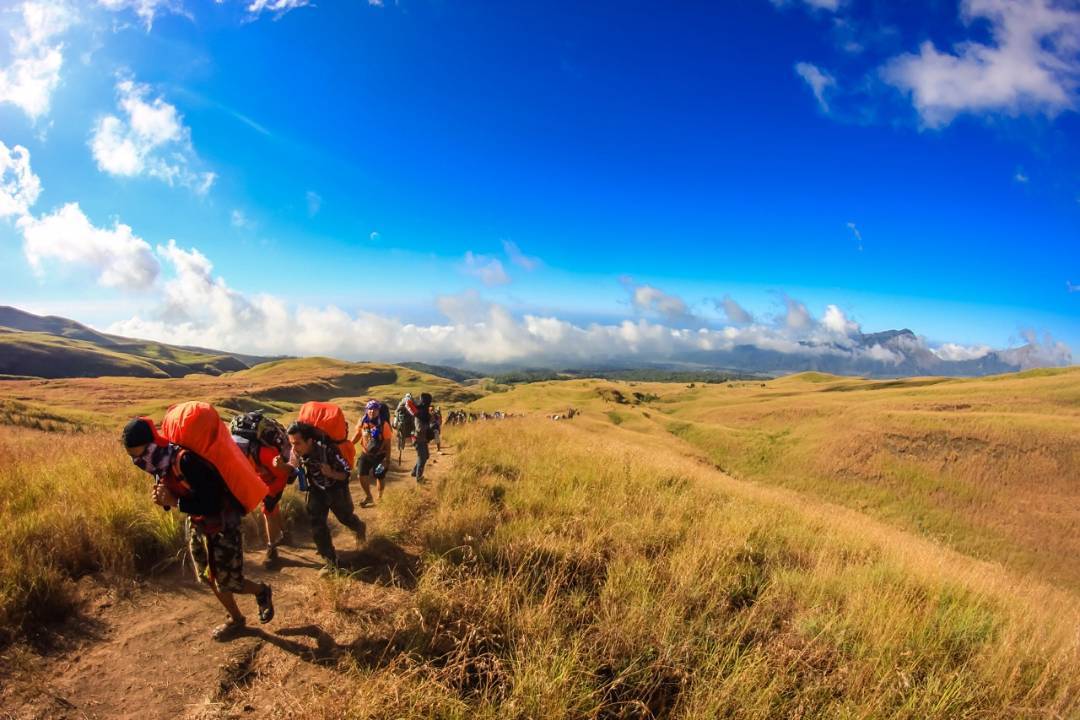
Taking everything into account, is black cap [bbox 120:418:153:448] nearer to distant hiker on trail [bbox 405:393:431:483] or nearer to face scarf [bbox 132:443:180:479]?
face scarf [bbox 132:443:180:479]

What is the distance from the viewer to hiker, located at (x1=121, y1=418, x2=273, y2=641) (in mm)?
4203

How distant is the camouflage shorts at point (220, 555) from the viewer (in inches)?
178

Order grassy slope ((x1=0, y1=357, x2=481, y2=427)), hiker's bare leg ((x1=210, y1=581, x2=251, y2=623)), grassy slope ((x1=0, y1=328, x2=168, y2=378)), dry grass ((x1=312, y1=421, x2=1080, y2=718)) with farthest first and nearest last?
grassy slope ((x1=0, y1=328, x2=168, y2=378))
grassy slope ((x1=0, y1=357, x2=481, y2=427))
hiker's bare leg ((x1=210, y1=581, x2=251, y2=623))
dry grass ((x1=312, y1=421, x2=1080, y2=718))

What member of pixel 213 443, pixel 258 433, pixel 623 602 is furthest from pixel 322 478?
pixel 623 602

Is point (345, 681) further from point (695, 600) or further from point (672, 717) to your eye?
point (695, 600)

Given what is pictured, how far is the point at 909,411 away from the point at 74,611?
48698 mm

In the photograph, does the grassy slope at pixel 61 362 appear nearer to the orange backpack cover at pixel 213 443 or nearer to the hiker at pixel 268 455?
the hiker at pixel 268 455

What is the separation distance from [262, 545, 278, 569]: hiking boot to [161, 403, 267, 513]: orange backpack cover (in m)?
2.12

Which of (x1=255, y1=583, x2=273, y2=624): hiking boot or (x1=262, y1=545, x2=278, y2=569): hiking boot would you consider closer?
(x1=255, y1=583, x2=273, y2=624): hiking boot

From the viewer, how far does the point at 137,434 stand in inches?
161

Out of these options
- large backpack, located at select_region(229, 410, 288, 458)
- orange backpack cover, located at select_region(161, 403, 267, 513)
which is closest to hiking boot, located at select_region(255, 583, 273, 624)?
orange backpack cover, located at select_region(161, 403, 267, 513)

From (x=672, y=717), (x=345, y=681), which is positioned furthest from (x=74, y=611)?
(x=672, y=717)

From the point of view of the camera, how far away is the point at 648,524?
20.8 feet

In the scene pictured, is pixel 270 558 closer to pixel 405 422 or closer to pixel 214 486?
pixel 214 486
